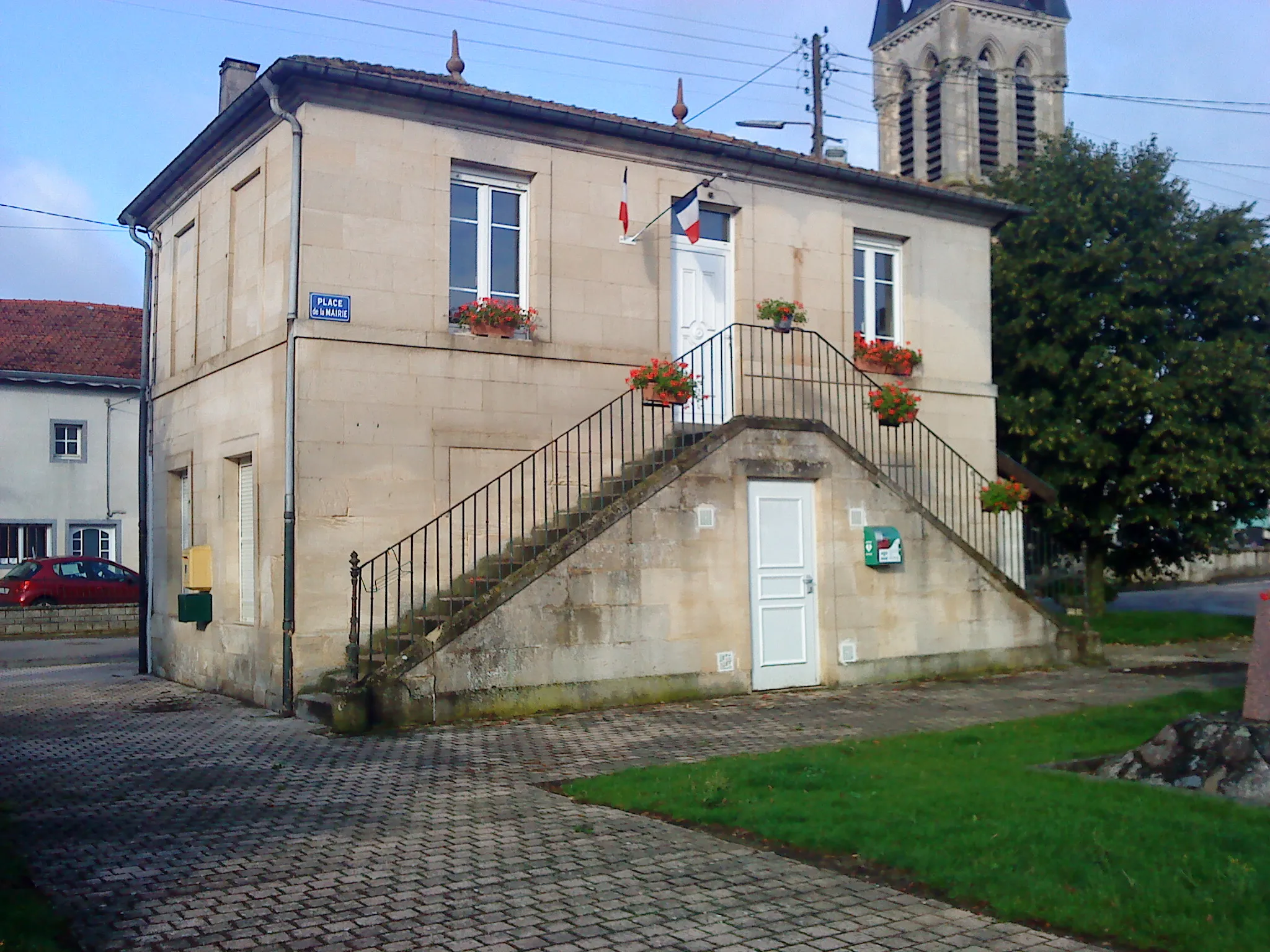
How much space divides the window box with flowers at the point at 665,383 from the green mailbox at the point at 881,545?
108 inches

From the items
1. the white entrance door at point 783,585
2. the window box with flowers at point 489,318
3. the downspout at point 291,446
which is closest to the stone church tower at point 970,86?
the white entrance door at point 783,585

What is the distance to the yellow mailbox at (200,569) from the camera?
1379 centimetres

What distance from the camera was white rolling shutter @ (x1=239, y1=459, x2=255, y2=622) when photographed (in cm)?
1318

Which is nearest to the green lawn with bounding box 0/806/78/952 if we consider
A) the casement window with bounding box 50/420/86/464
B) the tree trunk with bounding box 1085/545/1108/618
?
the tree trunk with bounding box 1085/545/1108/618

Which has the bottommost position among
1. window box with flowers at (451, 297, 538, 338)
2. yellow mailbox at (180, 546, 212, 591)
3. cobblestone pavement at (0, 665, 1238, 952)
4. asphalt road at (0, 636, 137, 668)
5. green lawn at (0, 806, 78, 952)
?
asphalt road at (0, 636, 137, 668)

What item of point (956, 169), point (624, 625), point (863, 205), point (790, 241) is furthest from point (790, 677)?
point (956, 169)

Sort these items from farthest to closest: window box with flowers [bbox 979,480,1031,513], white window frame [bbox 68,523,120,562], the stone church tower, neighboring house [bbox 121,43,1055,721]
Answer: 1. the stone church tower
2. white window frame [bbox 68,523,120,562]
3. window box with flowers [bbox 979,480,1031,513]
4. neighboring house [bbox 121,43,1055,721]

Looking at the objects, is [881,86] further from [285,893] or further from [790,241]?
[285,893]

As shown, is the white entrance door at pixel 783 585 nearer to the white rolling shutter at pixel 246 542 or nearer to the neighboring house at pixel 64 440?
the white rolling shutter at pixel 246 542

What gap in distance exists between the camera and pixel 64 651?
67.5 feet

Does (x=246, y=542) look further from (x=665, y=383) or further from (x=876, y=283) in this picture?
(x=876, y=283)

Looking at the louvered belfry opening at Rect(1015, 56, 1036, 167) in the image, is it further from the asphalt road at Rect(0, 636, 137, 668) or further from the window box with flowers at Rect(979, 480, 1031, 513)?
the asphalt road at Rect(0, 636, 137, 668)

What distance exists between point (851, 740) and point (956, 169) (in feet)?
141

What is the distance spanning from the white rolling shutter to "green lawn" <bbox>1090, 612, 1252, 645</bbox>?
13.3 metres
